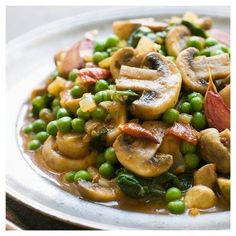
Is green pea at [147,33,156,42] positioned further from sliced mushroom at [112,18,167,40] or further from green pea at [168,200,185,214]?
green pea at [168,200,185,214]

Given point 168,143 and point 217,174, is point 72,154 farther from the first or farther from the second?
point 217,174

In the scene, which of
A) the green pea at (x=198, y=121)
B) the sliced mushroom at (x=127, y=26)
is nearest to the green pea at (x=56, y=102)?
the sliced mushroom at (x=127, y=26)

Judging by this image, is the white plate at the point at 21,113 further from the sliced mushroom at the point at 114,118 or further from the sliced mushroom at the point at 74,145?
the sliced mushroom at the point at 114,118

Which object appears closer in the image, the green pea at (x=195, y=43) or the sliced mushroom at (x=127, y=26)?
the green pea at (x=195, y=43)

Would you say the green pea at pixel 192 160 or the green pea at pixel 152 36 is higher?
the green pea at pixel 152 36

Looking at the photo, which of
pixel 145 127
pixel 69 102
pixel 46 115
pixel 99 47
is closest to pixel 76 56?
pixel 99 47

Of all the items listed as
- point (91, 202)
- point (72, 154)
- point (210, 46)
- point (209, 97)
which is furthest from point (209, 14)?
point (91, 202)

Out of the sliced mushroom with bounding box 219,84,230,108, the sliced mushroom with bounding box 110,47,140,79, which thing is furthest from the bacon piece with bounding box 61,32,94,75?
the sliced mushroom with bounding box 219,84,230,108
